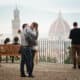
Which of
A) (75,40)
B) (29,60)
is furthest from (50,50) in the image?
(29,60)

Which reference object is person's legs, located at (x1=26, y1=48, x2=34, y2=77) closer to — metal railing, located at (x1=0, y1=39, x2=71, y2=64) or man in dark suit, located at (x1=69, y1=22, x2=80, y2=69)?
man in dark suit, located at (x1=69, y1=22, x2=80, y2=69)

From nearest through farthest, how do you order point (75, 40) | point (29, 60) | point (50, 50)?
point (29, 60) → point (75, 40) → point (50, 50)

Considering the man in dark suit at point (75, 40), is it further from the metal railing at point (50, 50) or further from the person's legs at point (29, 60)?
the metal railing at point (50, 50)

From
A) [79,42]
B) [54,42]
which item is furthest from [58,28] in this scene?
[79,42]

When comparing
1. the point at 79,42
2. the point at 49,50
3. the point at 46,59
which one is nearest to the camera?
the point at 79,42

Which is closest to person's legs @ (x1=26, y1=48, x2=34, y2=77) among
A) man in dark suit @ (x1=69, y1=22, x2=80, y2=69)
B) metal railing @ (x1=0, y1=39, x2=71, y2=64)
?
man in dark suit @ (x1=69, y1=22, x2=80, y2=69)

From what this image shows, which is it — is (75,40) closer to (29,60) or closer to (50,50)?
(29,60)

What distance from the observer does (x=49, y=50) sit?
29.2m

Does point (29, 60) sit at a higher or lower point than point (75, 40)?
lower

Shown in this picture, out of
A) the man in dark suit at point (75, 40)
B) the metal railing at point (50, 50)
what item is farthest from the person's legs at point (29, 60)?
the metal railing at point (50, 50)

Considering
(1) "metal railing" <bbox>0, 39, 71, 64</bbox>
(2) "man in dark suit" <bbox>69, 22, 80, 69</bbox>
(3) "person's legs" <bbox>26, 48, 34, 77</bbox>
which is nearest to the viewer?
(3) "person's legs" <bbox>26, 48, 34, 77</bbox>

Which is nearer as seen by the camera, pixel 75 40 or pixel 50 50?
pixel 75 40

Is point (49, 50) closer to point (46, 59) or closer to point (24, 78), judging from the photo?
point (46, 59)

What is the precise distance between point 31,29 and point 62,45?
13259 mm
